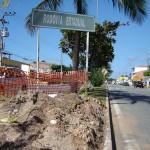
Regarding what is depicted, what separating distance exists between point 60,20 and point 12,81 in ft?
11.6

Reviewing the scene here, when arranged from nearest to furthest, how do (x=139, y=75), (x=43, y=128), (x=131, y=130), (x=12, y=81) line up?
(x=43, y=128) < (x=131, y=130) < (x=12, y=81) < (x=139, y=75)

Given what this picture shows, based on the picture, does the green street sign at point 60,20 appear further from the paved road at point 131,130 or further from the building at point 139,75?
the building at point 139,75

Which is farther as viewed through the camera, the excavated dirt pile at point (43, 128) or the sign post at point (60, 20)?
the sign post at point (60, 20)

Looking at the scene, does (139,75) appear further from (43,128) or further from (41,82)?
(43,128)

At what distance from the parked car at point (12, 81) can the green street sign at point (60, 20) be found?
2846 millimetres

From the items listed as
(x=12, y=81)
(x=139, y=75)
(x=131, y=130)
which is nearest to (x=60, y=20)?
(x=12, y=81)

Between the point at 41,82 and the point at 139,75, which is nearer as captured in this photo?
the point at 41,82

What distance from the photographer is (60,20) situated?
12.7 m

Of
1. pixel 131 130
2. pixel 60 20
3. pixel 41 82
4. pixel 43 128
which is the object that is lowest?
pixel 131 130

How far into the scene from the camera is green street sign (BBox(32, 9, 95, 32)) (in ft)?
41.3

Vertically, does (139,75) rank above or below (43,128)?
above

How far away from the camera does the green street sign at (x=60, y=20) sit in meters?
12.6

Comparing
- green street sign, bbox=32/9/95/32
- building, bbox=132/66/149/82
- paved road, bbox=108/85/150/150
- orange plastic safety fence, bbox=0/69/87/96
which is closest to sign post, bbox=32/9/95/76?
green street sign, bbox=32/9/95/32

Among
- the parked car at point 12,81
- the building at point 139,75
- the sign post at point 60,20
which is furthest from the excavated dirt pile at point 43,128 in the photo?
the building at point 139,75
